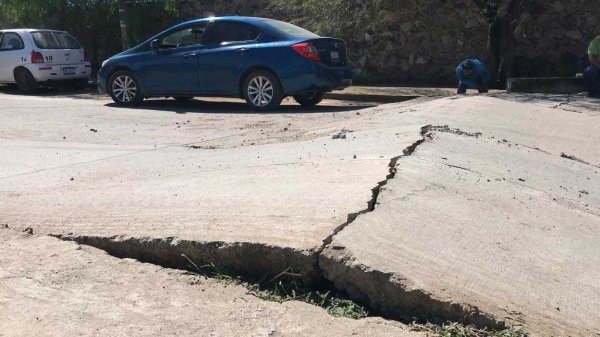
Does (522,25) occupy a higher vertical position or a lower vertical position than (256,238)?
higher

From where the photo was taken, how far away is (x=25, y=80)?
56.4 feet

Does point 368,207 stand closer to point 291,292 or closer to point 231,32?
point 291,292

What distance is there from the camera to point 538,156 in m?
7.53

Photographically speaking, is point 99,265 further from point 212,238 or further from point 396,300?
point 396,300

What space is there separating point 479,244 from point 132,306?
80.4 inches

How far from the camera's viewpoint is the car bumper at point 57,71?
666 inches

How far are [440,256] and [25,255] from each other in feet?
8.26

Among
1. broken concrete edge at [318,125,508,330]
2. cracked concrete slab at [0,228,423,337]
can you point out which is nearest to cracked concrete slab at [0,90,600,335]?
broken concrete edge at [318,125,508,330]

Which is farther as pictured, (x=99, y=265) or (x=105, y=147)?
(x=105, y=147)

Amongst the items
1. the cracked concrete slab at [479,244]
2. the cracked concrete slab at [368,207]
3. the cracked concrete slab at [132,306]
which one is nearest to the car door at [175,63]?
the cracked concrete slab at [368,207]

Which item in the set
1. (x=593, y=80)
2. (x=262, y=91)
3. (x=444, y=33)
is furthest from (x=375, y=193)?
(x=444, y=33)

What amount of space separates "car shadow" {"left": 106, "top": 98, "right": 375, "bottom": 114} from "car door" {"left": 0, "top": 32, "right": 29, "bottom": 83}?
433cm

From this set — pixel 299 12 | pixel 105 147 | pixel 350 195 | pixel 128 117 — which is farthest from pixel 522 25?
pixel 350 195

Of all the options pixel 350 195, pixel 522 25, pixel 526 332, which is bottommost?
pixel 526 332
